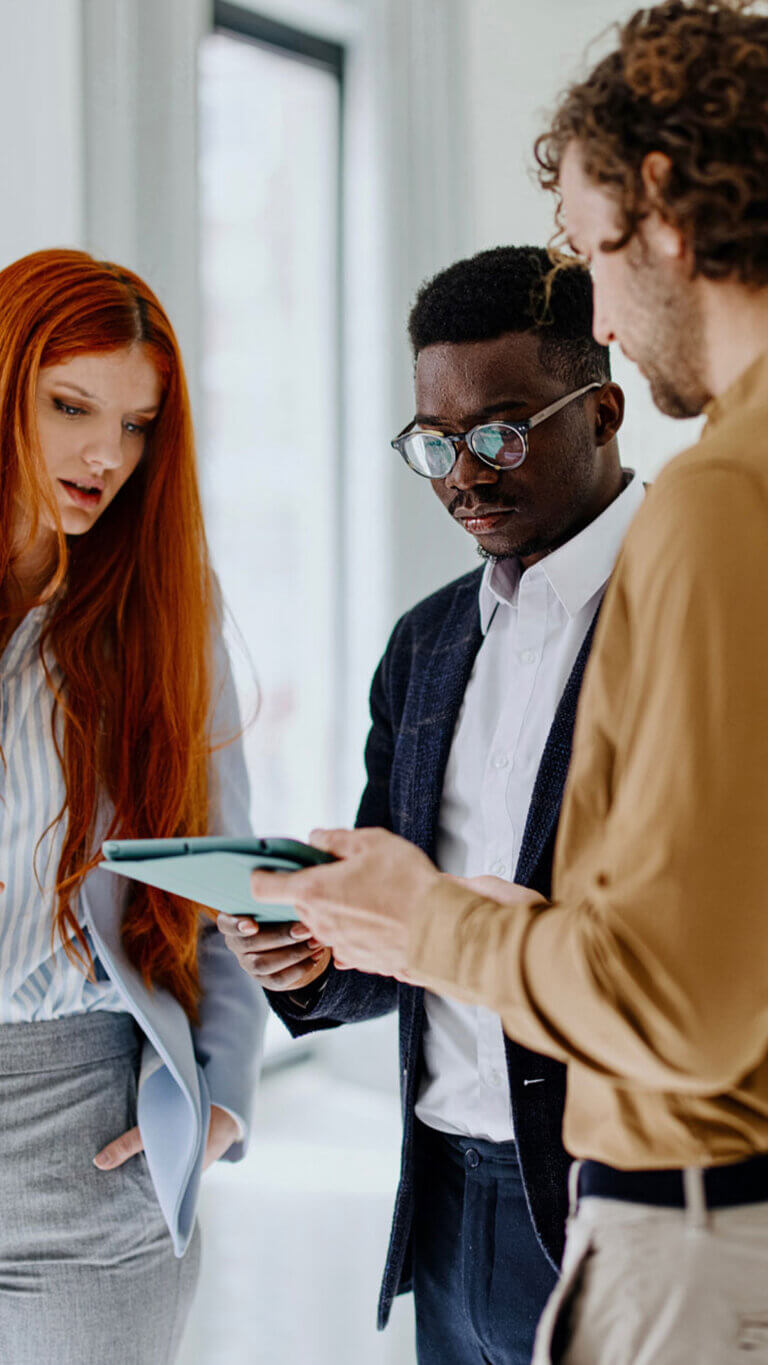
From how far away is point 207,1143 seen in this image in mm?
1686

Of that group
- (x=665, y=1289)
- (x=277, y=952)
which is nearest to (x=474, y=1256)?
(x=277, y=952)

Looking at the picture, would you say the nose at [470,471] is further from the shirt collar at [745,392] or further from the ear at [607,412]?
the shirt collar at [745,392]

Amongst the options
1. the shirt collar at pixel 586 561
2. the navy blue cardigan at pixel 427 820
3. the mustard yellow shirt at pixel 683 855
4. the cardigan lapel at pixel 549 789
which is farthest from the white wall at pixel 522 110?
the mustard yellow shirt at pixel 683 855

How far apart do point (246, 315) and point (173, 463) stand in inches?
87.6

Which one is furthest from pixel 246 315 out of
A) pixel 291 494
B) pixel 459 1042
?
pixel 459 1042

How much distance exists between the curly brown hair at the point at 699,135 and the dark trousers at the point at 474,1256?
956 millimetres

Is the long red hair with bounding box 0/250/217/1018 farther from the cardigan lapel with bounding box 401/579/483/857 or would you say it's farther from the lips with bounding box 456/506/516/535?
the lips with bounding box 456/506/516/535

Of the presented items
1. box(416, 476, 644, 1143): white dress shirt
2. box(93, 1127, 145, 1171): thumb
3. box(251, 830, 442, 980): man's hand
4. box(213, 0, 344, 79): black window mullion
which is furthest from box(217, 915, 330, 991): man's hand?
box(213, 0, 344, 79): black window mullion

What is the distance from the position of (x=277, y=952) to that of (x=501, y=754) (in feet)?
1.10

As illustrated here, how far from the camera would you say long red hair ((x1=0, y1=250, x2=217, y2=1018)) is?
1.54 meters

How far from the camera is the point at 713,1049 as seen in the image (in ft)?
2.44

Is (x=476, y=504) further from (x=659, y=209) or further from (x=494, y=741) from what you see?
(x=659, y=209)

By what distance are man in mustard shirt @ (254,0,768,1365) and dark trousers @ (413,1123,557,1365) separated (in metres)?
0.52

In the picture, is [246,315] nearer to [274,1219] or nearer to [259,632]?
[259,632]
